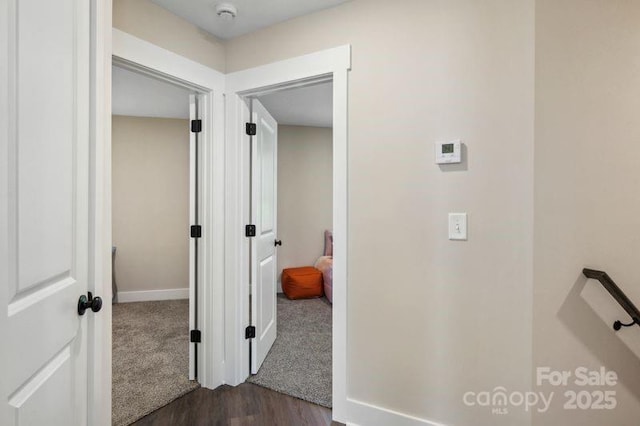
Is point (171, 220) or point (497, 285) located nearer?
point (497, 285)

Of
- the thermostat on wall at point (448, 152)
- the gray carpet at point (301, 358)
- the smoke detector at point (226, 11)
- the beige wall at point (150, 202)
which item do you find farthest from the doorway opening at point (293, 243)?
the beige wall at point (150, 202)

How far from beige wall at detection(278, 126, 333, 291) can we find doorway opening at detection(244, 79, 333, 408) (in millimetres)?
14

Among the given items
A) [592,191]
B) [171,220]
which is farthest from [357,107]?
[171,220]

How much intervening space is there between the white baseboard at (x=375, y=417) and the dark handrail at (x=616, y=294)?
3.16 feet

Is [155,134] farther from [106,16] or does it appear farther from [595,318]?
[595,318]

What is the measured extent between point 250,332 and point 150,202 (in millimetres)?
2722

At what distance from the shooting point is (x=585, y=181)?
134cm

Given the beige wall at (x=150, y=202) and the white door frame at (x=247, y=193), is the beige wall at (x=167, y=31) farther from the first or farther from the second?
the beige wall at (x=150, y=202)

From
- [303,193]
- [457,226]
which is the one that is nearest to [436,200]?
[457,226]

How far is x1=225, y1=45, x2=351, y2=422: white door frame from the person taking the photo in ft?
5.96

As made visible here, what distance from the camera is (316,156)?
15.4 feet

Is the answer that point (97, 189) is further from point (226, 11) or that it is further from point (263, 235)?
point (263, 235)

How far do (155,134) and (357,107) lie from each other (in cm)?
335

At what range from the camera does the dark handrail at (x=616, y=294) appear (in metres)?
1.22
